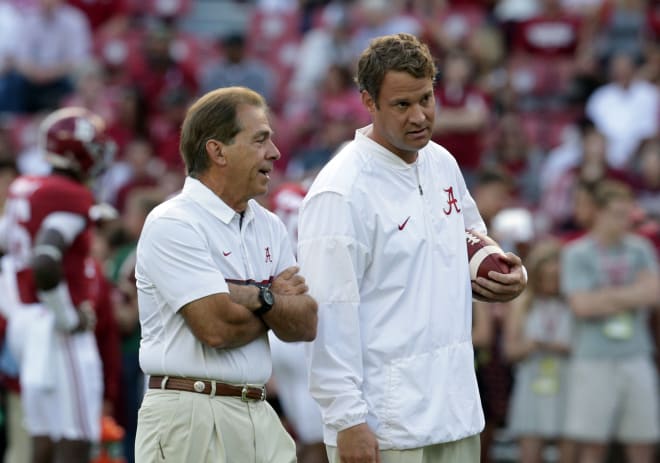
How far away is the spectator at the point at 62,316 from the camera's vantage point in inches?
294

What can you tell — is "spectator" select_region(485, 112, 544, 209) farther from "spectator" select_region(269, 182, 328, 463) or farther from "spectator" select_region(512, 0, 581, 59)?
"spectator" select_region(269, 182, 328, 463)

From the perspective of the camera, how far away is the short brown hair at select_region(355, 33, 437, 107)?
498cm

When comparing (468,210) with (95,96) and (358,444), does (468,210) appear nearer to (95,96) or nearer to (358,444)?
(358,444)

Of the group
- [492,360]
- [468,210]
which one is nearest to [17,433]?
[492,360]

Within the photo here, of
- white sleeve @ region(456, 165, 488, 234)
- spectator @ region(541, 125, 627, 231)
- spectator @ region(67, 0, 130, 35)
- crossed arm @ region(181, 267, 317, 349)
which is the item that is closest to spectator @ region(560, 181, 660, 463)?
spectator @ region(541, 125, 627, 231)

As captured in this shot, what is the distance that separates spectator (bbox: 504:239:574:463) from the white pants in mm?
3324

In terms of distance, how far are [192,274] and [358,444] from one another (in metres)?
0.87

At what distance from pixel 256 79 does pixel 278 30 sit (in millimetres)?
2161

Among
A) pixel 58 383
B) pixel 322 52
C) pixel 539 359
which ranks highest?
pixel 322 52

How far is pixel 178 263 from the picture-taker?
15.6 ft

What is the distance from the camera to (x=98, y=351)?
836 cm

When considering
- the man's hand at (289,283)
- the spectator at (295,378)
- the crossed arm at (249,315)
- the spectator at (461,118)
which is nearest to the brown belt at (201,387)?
the crossed arm at (249,315)

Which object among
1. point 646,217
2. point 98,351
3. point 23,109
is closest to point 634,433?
point 646,217

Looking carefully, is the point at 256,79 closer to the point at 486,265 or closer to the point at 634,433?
the point at 634,433
